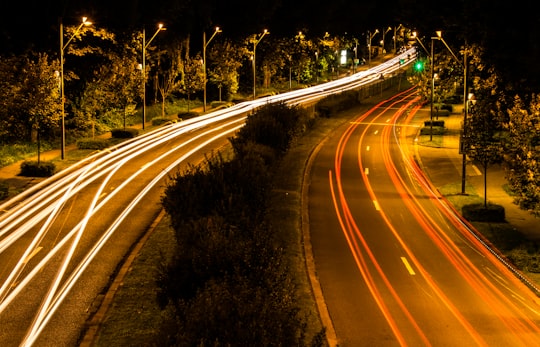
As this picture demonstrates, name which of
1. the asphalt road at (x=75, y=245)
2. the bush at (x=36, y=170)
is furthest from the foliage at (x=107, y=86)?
the bush at (x=36, y=170)

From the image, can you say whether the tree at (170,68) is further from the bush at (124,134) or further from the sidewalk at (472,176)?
the sidewalk at (472,176)

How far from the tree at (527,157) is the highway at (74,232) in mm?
13674

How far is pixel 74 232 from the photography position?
23016 mm

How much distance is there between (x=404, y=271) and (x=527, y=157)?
6.82 meters

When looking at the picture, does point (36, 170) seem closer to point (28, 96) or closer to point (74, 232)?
point (28, 96)

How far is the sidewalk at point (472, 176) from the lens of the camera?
97.6 ft

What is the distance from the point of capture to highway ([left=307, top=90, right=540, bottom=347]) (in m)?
17.0

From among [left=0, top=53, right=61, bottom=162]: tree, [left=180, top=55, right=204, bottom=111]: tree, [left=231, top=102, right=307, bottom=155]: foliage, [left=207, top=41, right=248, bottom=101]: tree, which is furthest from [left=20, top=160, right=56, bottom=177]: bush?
[left=207, top=41, right=248, bottom=101]: tree

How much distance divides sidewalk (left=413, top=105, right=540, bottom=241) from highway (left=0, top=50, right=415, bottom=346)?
1359cm

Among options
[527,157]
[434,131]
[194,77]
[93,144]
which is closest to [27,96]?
[93,144]

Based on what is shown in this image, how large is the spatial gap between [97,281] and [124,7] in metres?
38.6

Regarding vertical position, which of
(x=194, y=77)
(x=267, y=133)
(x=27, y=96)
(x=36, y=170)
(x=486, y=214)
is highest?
(x=194, y=77)

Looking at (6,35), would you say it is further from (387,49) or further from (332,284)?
(387,49)

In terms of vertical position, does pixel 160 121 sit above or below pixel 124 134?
above
